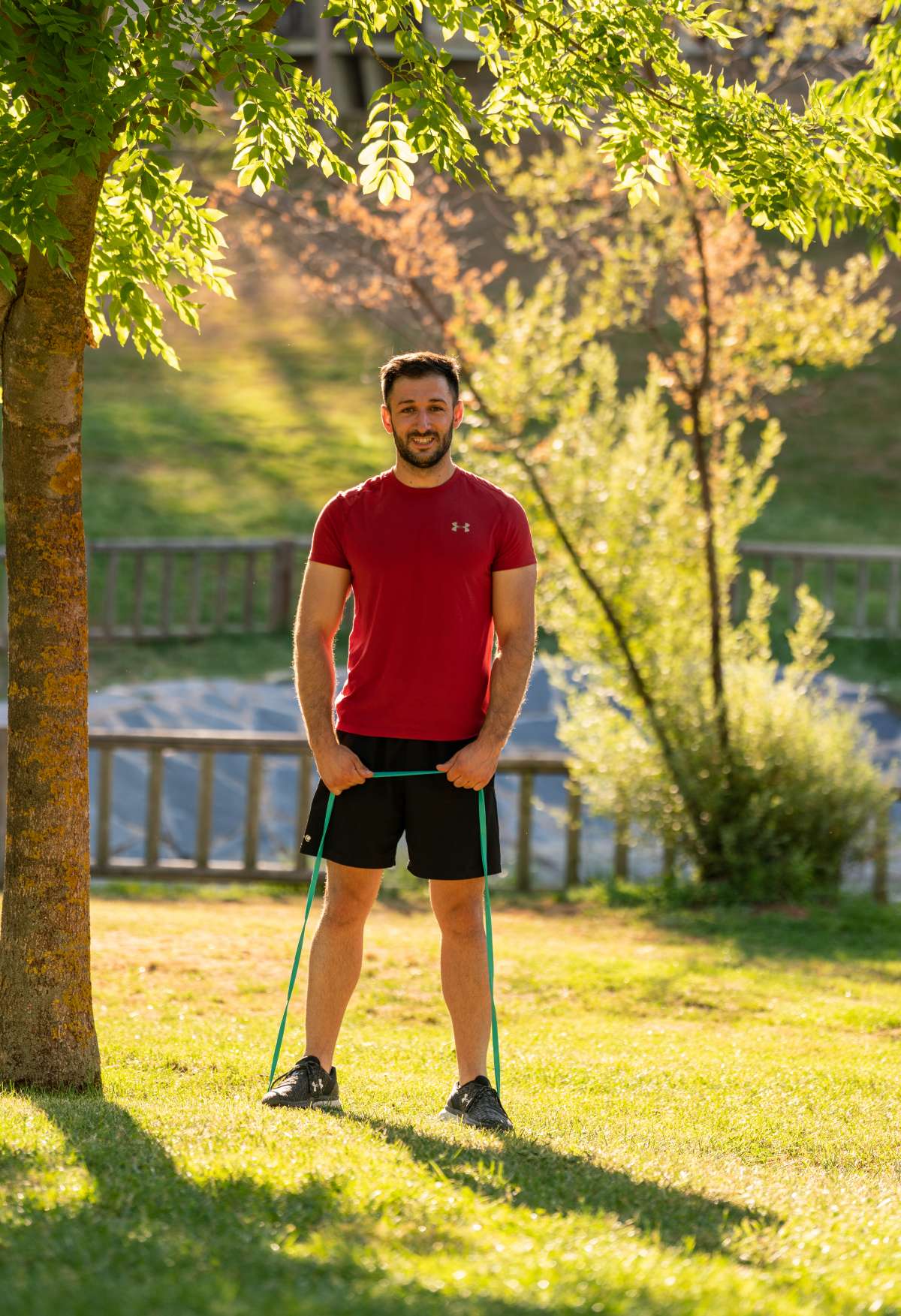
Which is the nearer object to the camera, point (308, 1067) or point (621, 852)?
point (308, 1067)

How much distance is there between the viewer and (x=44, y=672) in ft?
14.6

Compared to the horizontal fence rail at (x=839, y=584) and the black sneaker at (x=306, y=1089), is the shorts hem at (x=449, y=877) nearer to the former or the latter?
the black sneaker at (x=306, y=1089)

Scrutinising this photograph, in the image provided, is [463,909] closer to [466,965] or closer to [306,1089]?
[466,965]

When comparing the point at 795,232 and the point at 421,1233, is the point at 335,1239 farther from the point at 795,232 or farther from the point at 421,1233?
the point at 795,232

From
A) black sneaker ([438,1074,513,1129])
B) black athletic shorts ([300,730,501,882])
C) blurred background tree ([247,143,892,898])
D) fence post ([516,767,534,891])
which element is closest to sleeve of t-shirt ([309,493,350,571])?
black athletic shorts ([300,730,501,882])

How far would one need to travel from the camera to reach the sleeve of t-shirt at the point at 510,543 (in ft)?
13.5

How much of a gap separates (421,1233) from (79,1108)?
147 cm

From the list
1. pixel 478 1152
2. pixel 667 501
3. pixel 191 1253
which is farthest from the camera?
pixel 667 501

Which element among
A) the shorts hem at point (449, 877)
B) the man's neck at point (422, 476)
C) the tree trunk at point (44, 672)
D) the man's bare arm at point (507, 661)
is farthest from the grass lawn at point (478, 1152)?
the man's neck at point (422, 476)

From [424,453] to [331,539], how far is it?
344 millimetres

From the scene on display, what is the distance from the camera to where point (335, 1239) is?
2.92 m

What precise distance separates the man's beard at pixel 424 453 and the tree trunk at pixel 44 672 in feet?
3.29

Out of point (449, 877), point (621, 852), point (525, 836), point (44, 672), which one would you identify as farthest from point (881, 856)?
point (44, 672)

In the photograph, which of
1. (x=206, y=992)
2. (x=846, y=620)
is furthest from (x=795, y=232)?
(x=846, y=620)
